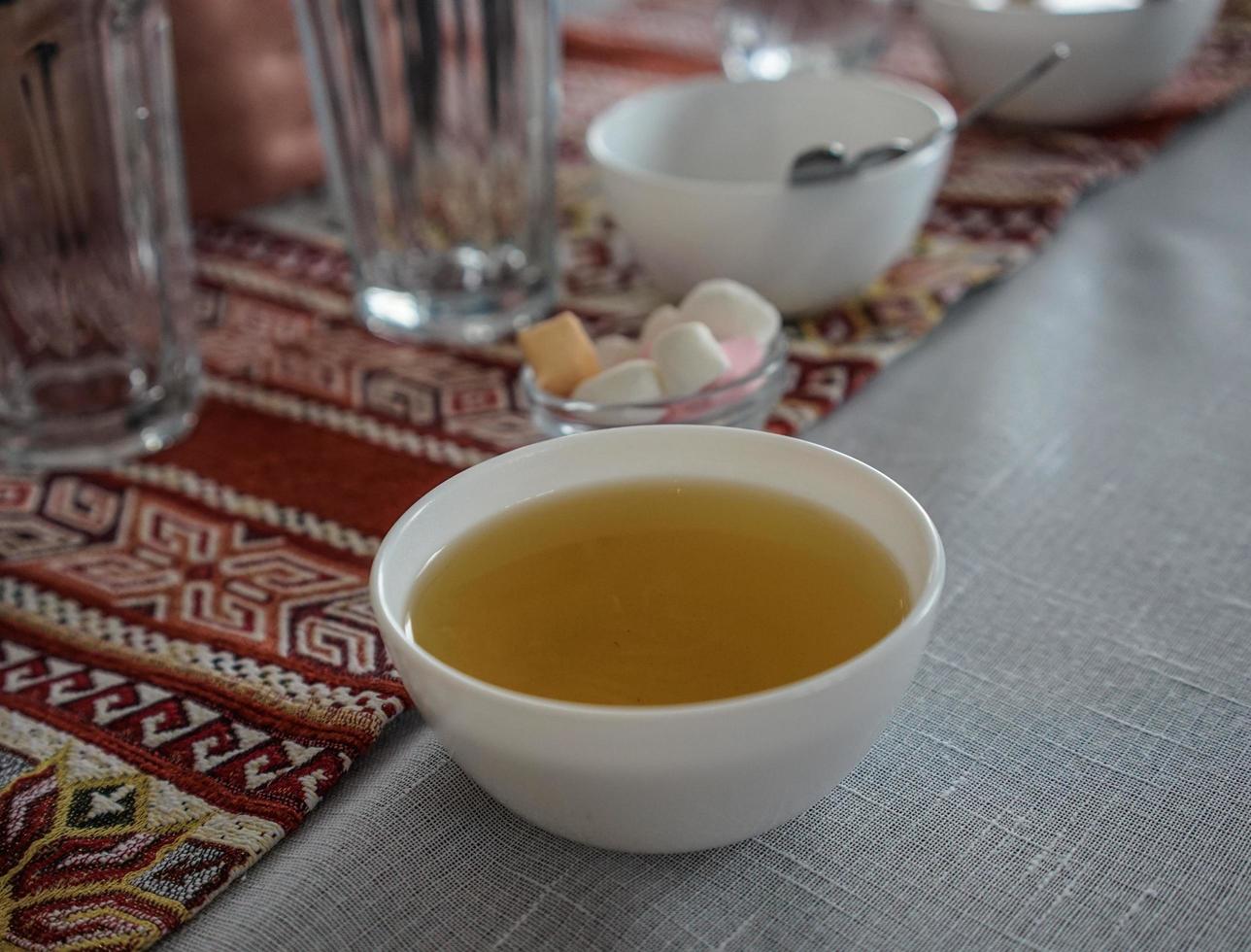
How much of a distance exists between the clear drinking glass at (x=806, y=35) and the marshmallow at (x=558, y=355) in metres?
0.63

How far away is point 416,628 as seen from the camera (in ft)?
1.61

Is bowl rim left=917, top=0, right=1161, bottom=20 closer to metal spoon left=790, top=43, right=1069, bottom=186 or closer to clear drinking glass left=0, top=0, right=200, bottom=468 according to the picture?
metal spoon left=790, top=43, right=1069, bottom=186

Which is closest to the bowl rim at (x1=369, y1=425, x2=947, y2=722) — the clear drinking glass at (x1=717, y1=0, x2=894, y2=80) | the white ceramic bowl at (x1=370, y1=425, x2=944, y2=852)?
the white ceramic bowl at (x1=370, y1=425, x2=944, y2=852)

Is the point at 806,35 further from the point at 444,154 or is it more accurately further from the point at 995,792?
the point at 995,792

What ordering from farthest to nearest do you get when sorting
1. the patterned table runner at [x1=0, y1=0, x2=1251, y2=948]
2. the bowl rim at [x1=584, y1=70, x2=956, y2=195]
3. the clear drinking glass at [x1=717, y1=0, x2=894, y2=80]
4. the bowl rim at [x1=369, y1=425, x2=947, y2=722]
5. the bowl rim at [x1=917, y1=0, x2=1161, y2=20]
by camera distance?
the clear drinking glass at [x1=717, y1=0, x2=894, y2=80] → the bowl rim at [x1=917, y1=0, x2=1161, y2=20] → the bowl rim at [x1=584, y1=70, x2=956, y2=195] → the patterned table runner at [x1=0, y1=0, x2=1251, y2=948] → the bowl rim at [x1=369, y1=425, x2=947, y2=722]

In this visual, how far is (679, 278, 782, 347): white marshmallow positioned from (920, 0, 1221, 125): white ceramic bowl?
0.46 metres

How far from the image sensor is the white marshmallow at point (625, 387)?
2.24 feet

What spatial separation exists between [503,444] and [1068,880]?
16.2 inches

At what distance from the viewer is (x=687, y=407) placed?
683 mm

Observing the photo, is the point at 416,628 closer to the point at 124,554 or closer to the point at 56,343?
the point at 124,554

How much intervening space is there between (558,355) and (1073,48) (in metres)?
0.59

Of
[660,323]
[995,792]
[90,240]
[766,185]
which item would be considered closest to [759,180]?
[766,185]

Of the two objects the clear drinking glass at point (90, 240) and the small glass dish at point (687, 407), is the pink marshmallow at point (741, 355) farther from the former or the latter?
the clear drinking glass at point (90, 240)

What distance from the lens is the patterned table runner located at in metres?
0.51
